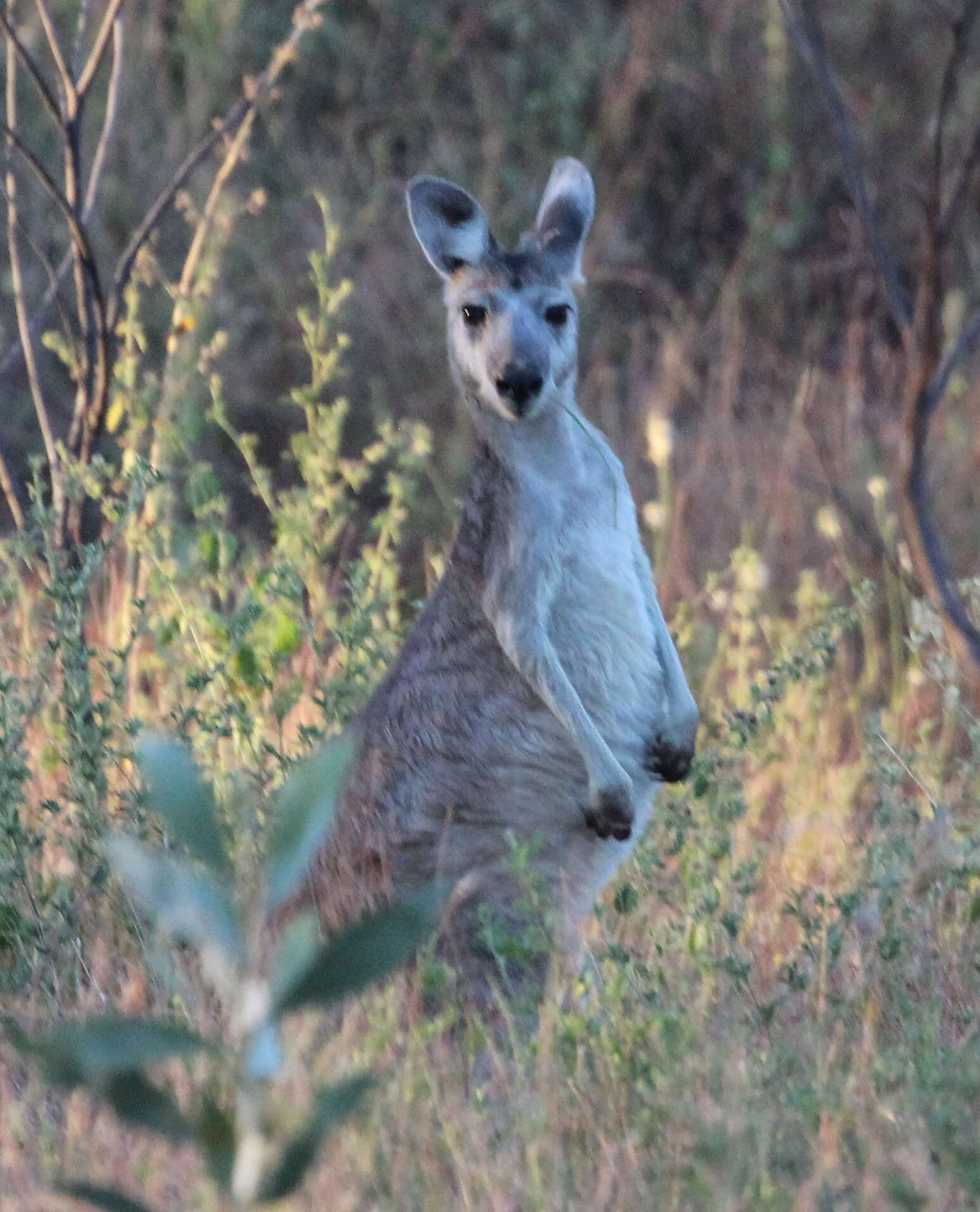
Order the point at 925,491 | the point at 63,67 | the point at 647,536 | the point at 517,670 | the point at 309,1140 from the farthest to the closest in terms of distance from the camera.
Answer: the point at 647,536 < the point at 63,67 < the point at 925,491 < the point at 517,670 < the point at 309,1140

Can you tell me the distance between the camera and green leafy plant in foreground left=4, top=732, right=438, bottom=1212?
1.87 meters

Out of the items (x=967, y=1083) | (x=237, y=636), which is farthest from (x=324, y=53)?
(x=967, y=1083)

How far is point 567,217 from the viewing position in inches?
163

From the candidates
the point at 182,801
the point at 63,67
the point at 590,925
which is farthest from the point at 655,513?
the point at 182,801

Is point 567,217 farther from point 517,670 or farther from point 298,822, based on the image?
point 298,822

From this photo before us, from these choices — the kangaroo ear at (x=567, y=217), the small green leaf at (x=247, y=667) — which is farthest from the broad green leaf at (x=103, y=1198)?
the kangaroo ear at (x=567, y=217)

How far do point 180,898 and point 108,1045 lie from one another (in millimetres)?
202

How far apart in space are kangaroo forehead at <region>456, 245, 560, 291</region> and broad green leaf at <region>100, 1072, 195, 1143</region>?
7.49ft

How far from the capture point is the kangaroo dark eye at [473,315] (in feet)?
12.7

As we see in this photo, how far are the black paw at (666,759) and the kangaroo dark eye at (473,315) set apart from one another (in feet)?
3.37

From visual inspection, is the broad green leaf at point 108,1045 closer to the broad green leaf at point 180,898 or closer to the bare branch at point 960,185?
the broad green leaf at point 180,898

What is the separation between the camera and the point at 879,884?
130 inches

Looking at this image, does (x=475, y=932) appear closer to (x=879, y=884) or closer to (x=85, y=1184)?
(x=879, y=884)

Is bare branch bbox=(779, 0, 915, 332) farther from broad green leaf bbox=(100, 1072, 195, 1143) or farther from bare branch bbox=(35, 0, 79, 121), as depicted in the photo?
broad green leaf bbox=(100, 1072, 195, 1143)
